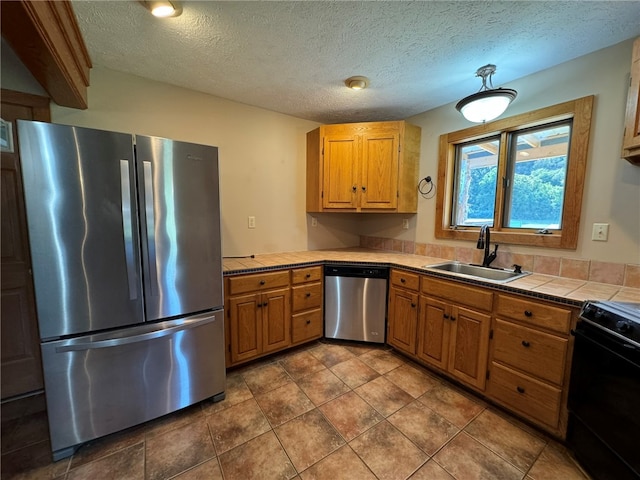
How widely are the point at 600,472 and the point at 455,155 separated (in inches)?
93.4

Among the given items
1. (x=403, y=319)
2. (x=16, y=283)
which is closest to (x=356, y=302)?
(x=403, y=319)

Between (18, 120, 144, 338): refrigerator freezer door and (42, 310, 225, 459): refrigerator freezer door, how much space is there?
0.12 meters

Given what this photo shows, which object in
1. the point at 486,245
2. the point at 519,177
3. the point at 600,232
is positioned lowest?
the point at 486,245

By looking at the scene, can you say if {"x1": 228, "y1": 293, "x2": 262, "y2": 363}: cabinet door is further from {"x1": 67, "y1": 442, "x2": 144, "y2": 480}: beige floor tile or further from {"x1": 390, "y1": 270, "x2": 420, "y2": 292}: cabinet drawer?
{"x1": 390, "y1": 270, "x2": 420, "y2": 292}: cabinet drawer

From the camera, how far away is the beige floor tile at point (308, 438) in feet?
4.54

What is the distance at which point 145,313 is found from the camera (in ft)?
4.93

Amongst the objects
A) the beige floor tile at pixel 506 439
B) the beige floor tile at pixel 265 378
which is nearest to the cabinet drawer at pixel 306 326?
the beige floor tile at pixel 265 378

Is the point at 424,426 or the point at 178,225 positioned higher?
the point at 178,225

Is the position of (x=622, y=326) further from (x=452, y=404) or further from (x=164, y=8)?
(x=164, y=8)

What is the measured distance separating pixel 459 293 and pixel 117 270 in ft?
7.28

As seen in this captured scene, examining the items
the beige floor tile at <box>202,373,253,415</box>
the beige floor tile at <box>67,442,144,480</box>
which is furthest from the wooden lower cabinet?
the beige floor tile at <box>67,442,144,480</box>

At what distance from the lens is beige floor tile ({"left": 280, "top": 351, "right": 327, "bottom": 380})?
2133 millimetres

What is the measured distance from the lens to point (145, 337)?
1.49m

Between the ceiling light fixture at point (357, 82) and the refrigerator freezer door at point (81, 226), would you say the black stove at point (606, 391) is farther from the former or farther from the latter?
the refrigerator freezer door at point (81, 226)
